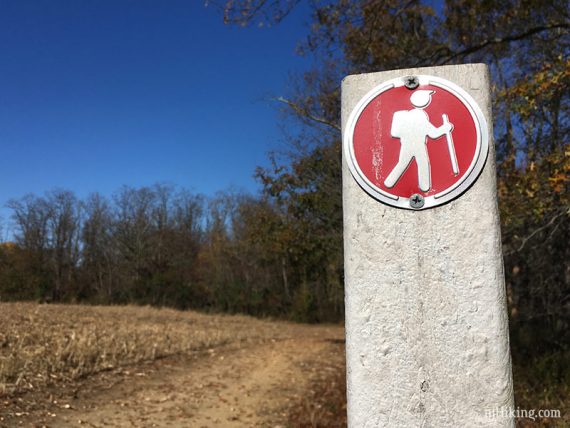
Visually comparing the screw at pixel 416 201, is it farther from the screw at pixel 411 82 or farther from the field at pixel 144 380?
the field at pixel 144 380

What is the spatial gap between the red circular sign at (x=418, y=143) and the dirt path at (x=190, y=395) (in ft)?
18.1

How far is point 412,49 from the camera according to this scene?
29.0 ft

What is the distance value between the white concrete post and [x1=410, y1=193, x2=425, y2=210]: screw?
0.02 m

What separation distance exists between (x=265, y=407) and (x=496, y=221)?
21.1 ft

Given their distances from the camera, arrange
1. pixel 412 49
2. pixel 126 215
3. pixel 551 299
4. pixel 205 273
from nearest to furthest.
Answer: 1. pixel 412 49
2. pixel 551 299
3. pixel 205 273
4. pixel 126 215

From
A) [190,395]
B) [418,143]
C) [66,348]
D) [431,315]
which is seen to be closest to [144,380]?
[190,395]

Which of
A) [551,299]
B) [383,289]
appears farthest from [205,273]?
[383,289]

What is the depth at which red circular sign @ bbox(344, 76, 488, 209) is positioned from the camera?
1.70 meters

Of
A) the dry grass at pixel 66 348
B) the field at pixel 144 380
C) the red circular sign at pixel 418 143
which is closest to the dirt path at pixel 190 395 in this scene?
the field at pixel 144 380

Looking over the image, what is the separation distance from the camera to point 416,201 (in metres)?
1.71

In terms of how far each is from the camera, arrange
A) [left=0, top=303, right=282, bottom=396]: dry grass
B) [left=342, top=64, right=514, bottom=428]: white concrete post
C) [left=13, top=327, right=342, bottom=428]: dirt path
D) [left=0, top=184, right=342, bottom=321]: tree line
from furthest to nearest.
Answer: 1. [left=0, top=184, right=342, bottom=321]: tree line
2. [left=0, top=303, right=282, bottom=396]: dry grass
3. [left=13, top=327, right=342, bottom=428]: dirt path
4. [left=342, top=64, right=514, bottom=428]: white concrete post

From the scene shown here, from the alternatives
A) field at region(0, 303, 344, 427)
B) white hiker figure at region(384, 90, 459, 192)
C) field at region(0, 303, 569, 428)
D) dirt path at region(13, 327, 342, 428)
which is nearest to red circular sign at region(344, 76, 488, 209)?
white hiker figure at region(384, 90, 459, 192)

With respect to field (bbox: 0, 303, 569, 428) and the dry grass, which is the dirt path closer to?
field (bbox: 0, 303, 569, 428)

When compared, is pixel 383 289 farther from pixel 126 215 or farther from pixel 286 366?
pixel 126 215
